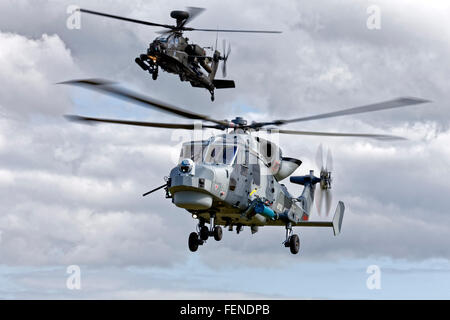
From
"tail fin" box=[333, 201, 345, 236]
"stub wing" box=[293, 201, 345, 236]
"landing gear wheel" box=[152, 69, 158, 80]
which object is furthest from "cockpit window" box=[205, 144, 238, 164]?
"landing gear wheel" box=[152, 69, 158, 80]

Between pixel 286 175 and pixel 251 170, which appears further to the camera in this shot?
pixel 286 175

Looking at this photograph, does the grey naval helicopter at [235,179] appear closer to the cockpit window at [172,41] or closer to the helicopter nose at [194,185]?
the helicopter nose at [194,185]

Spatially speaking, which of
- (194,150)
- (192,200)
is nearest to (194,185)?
(192,200)

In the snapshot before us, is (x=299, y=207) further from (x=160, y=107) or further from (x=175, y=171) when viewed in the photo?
(x=160, y=107)

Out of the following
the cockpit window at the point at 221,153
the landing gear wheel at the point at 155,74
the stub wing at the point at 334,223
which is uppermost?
the landing gear wheel at the point at 155,74

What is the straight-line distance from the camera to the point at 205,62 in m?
45.9

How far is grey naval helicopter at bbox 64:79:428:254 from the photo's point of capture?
89.4 ft

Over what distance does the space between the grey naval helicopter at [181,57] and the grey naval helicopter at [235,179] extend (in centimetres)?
1222

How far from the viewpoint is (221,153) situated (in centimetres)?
2931

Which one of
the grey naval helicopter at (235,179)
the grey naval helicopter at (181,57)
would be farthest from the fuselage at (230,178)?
the grey naval helicopter at (181,57)

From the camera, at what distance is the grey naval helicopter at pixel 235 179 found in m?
27.2

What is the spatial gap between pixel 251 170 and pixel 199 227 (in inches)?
131
